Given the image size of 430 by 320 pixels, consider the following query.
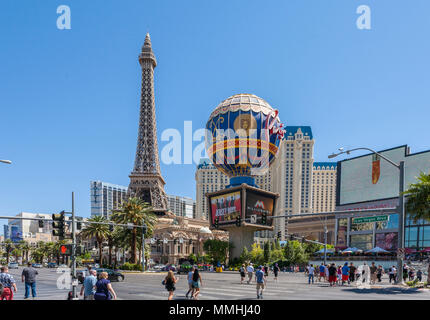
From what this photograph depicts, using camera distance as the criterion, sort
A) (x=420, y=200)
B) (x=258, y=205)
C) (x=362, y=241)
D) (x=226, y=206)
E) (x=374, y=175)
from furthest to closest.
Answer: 1. (x=362, y=241)
2. (x=374, y=175)
3. (x=226, y=206)
4. (x=258, y=205)
5. (x=420, y=200)

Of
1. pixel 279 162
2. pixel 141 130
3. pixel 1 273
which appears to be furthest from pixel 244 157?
pixel 279 162

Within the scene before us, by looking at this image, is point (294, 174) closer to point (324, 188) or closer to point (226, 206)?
point (324, 188)

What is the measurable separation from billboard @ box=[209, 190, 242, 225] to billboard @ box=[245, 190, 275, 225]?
149 cm

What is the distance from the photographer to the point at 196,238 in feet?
392

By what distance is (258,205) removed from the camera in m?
65.6

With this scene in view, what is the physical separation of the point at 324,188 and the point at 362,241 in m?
105

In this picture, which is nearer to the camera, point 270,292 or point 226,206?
point 270,292

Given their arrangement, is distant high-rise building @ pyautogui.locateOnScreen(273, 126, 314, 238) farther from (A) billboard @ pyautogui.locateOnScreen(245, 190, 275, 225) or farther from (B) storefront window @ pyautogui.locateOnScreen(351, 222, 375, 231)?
(A) billboard @ pyautogui.locateOnScreen(245, 190, 275, 225)

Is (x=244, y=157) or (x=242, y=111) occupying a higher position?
(x=242, y=111)

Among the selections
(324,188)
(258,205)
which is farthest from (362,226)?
(324,188)

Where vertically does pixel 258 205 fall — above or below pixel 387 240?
above
